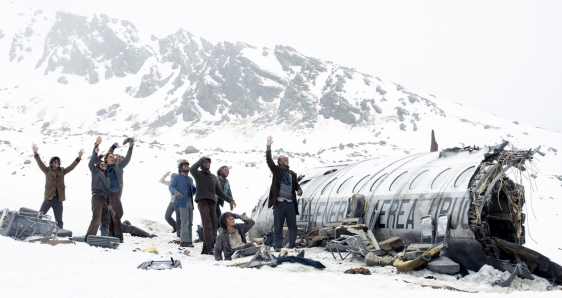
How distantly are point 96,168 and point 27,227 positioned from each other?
178cm

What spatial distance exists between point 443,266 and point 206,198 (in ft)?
15.9

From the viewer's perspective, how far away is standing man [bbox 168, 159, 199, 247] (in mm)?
11344

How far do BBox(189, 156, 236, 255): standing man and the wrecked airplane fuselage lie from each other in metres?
2.58

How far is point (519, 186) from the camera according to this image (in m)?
9.17

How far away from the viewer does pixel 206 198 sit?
10.5 m

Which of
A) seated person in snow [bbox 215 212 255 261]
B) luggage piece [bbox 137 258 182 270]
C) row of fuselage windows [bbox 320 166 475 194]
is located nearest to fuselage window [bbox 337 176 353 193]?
row of fuselage windows [bbox 320 166 475 194]

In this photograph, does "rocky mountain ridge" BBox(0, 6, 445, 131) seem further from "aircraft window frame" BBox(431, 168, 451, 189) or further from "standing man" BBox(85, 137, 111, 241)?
"standing man" BBox(85, 137, 111, 241)

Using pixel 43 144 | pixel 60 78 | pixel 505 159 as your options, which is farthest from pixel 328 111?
pixel 60 78

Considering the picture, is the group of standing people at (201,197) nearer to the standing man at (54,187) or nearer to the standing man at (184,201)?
the standing man at (184,201)

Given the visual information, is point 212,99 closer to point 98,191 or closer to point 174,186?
point 174,186

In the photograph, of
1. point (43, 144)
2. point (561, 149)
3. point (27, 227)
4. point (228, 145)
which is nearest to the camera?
point (27, 227)

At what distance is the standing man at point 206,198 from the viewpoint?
1038 cm

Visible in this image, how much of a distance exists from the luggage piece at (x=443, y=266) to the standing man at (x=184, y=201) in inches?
214

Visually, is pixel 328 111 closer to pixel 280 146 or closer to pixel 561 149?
pixel 280 146
